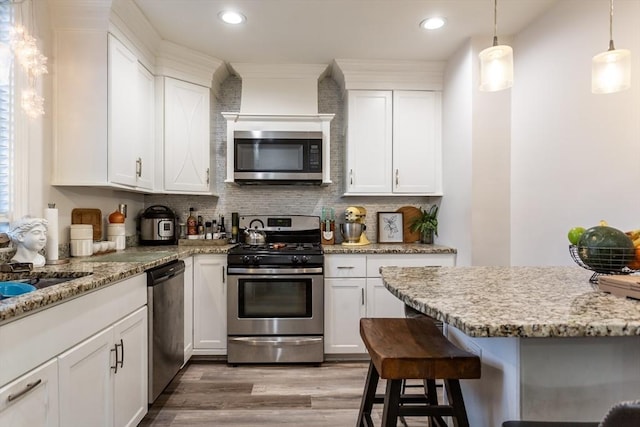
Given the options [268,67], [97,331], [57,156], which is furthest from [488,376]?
[268,67]

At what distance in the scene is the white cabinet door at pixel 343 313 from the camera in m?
2.81

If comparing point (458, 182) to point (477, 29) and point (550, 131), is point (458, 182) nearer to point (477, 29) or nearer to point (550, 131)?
point (550, 131)

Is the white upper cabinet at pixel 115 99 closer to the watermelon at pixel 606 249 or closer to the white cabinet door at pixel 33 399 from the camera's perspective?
the white cabinet door at pixel 33 399

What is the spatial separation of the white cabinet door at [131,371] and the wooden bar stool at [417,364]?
3.89ft

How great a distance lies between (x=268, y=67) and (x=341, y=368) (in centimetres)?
262

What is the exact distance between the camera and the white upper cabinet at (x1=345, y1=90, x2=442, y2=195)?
3119 mm

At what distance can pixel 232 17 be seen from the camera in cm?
239

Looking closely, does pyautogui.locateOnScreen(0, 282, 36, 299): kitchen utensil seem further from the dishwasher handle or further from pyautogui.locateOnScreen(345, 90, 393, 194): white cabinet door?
pyautogui.locateOnScreen(345, 90, 393, 194): white cabinet door

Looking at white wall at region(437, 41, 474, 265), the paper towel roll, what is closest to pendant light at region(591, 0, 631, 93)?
white wall at region(437, 41, 474, 265)

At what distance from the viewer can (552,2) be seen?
2.20m

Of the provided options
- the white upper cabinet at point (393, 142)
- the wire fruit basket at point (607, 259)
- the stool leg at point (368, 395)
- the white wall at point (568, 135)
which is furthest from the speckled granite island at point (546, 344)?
the white upper cabinet at point (393, 142)

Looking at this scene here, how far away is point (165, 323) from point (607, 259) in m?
2.26

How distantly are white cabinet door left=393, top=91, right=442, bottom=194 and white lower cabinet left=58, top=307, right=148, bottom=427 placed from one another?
7.50 ft

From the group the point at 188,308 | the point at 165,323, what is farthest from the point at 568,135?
the point at 188,308
